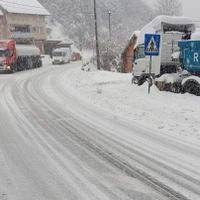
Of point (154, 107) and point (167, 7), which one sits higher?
point (154, 107)

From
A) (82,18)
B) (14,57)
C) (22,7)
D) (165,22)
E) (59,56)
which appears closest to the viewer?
(165,22)

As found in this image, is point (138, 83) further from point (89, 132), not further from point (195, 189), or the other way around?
point (195, 189)

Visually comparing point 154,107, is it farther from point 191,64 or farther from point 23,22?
point 23,22

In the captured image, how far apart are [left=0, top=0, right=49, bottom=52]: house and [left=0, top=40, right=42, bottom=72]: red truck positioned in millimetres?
28587

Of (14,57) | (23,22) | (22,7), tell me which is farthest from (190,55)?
(23,22)

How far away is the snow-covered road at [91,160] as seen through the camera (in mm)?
7590

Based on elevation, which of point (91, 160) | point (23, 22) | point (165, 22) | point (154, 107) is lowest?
point (23, 22)

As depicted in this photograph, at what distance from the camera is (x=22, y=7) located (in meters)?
78.8

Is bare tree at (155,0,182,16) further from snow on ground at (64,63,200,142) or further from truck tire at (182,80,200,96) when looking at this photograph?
truck tire at (182,80,200,96)

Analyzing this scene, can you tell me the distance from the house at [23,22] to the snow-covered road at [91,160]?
6262 cm

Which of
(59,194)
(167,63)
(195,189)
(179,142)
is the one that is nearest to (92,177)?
(59,194)

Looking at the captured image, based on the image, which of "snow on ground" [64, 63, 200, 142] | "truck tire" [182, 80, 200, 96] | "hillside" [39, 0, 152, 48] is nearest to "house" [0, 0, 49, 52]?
"hillside" [39, 0, 152, 48]

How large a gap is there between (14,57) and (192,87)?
2625cm

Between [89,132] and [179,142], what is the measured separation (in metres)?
2.77
